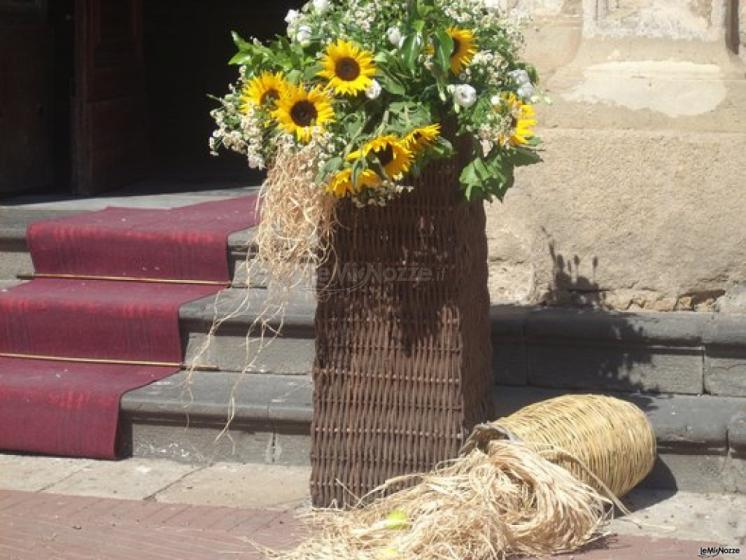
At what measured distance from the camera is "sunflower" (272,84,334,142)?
14.2 feet

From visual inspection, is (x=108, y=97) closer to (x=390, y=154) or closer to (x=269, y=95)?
(x=269, y=95)

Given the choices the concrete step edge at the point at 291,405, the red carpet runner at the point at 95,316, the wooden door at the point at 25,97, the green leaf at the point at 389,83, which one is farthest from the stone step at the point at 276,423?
the wooden door at the point at 25,97

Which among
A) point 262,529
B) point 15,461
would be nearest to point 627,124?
point 262,529

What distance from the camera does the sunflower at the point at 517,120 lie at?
14.6 ft

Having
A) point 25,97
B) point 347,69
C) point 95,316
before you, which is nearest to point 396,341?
point 347,69

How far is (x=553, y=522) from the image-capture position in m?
4.26

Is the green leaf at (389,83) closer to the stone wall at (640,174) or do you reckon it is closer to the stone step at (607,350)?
the stone step at (607,350)

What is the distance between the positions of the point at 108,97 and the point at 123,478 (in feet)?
12.0

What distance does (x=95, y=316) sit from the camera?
5.86 m

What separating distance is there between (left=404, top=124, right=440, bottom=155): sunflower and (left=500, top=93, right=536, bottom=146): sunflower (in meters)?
0.25

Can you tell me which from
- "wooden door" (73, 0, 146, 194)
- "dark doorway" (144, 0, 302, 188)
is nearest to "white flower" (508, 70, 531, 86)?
"wooden door" (73, 0, 146, 194)

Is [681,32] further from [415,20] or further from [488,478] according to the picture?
[488,478]

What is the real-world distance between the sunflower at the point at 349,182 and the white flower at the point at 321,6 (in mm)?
567

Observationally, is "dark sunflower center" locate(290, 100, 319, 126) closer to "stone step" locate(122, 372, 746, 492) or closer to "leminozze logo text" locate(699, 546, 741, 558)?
"stone step" locate(122, 372, 746, 492)
